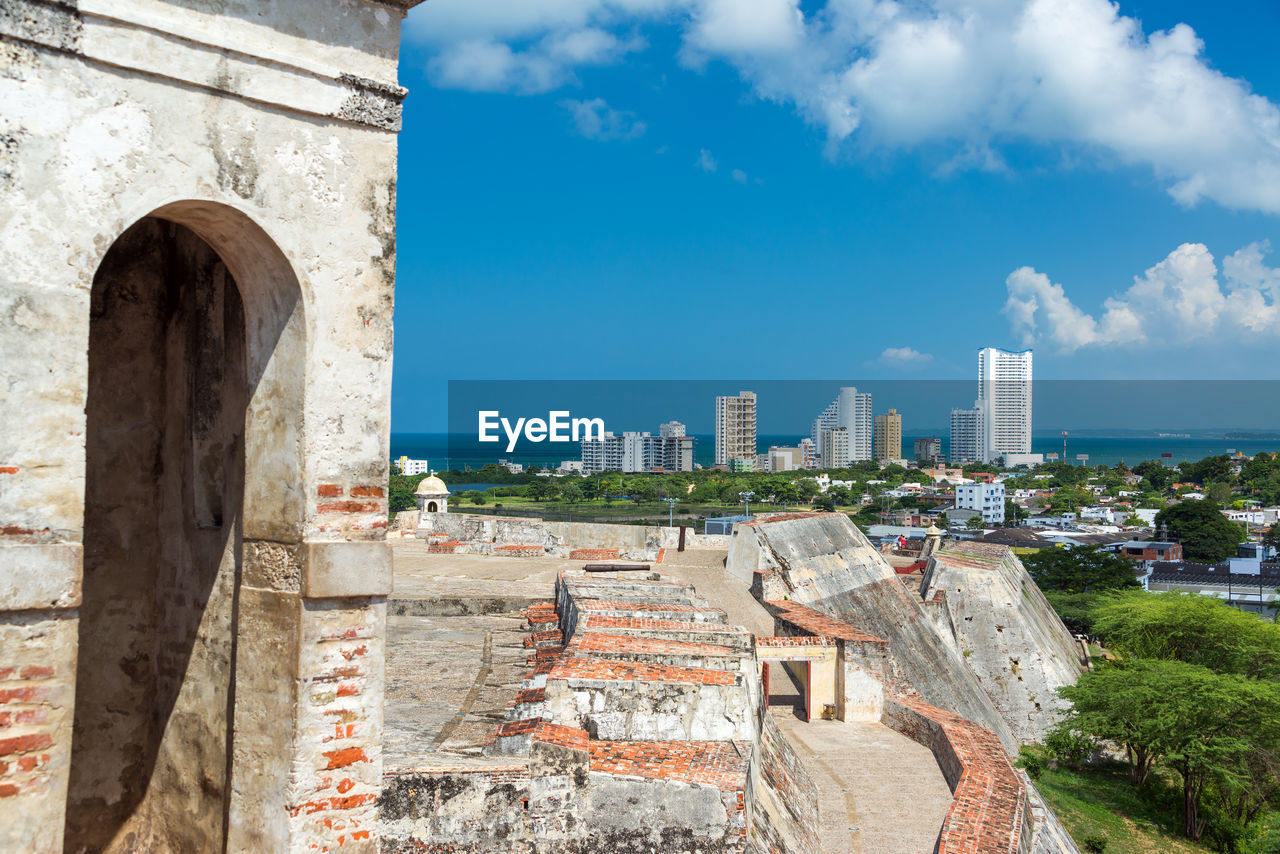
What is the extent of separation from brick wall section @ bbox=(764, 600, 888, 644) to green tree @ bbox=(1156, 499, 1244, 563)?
61.7 metres

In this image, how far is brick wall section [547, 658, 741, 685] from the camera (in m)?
7.86

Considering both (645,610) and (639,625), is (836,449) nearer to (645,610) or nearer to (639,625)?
(645,610)

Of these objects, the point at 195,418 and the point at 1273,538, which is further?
the point at 1273,538

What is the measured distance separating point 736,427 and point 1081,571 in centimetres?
10481

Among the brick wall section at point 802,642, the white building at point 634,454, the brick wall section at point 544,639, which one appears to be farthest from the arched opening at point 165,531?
the white building at point 634,454

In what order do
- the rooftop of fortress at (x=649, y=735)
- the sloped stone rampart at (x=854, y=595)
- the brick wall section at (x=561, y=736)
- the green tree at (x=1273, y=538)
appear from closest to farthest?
the rooftop of fortress at (x=649, y=735) < the brick wall section at (x=561, y=736) < the sloped stone rampart at (x=854, y=595) < the green tree at (x=1273, y=538)

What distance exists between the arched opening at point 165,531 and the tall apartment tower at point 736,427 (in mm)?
142040

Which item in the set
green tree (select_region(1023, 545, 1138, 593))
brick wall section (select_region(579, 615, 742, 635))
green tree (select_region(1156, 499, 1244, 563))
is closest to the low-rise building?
green tree (select_region(1156, 499, 1244, 563))

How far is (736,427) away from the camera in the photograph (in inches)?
5945

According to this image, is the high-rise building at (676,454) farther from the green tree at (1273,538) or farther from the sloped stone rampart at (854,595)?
the sloped stone rampart at (854,595)

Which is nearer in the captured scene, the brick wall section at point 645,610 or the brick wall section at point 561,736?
the brick wall section at point 561,736

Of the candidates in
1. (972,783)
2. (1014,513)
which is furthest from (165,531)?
(1014,513)

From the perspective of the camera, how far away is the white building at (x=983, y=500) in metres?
99.0

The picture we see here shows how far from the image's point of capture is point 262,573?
489 centimetres
